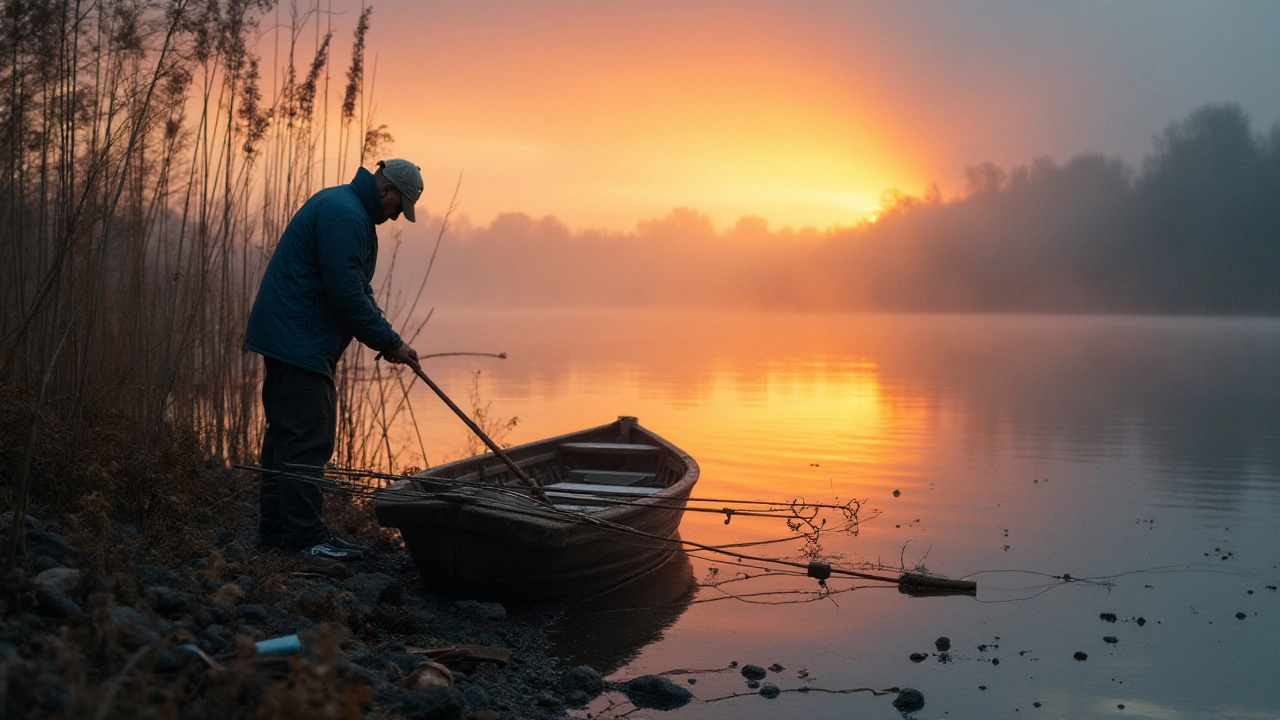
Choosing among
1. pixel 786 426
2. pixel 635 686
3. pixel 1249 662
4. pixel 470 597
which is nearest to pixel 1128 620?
pixel 1249 662

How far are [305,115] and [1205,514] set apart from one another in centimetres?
929

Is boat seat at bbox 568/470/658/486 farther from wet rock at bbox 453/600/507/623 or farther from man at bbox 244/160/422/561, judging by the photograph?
man at bbox 244/160/422/561

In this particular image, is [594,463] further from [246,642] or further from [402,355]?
[246,642]

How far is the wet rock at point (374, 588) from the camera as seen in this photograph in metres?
4.95

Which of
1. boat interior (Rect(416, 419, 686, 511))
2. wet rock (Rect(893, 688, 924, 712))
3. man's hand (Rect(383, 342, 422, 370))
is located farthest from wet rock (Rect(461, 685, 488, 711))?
boat interior (Rect(416, 419, 686, 511))

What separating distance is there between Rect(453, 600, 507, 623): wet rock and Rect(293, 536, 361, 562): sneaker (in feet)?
2.09

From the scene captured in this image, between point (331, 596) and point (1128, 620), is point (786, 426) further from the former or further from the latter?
point (331, 596)

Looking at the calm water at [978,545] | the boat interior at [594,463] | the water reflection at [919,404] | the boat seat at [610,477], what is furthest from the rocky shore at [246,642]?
the water reflection at [919,404]

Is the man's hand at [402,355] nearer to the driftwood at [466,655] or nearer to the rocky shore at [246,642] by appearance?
the rocky shore at [246,642]

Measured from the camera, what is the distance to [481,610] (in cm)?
547

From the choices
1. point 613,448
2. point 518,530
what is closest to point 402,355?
point 518,530

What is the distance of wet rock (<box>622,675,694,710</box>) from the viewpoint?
4.65 m

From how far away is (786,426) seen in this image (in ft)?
52.5

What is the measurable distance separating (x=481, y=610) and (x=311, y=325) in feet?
5.88
